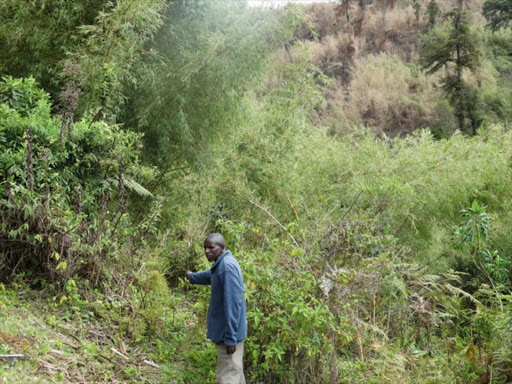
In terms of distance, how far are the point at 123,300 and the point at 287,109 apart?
433cm

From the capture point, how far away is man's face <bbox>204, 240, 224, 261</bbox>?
12.7 feet

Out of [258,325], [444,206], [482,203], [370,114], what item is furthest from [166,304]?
[370,114]

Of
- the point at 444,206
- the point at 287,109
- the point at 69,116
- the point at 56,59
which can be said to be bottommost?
the point at 444,206

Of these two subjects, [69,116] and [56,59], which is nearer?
[69,116]

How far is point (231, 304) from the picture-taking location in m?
3.73

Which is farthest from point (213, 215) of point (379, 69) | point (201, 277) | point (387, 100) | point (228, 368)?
point (379, 69)

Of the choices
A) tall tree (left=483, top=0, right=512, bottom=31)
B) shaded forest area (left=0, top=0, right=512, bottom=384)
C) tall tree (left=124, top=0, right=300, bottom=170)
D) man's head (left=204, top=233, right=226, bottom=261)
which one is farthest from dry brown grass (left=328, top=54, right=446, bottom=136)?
man's head (left=204, top=233, right=226, bottom=261)

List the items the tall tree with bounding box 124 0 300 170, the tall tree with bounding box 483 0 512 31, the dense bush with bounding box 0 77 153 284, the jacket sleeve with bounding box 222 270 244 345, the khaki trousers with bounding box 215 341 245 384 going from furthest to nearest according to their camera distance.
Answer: the tall tree with bounding box 483 0 512 31 → the tall tree with bounding box 124 0 300 170 → the dense bush with bounding box 0 77 153 284 → the khaki trousers with bounding box 215 341 245 384 → the jacket sleeve with bounding box 222 270 244 345

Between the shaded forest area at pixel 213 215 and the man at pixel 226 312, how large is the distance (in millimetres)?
462

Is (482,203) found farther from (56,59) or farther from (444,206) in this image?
(56,59)

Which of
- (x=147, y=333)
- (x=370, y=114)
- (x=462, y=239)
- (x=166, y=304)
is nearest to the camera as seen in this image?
(x=147, y=333)

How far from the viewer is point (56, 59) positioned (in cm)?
707

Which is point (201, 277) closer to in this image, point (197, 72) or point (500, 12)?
point (197, 72)

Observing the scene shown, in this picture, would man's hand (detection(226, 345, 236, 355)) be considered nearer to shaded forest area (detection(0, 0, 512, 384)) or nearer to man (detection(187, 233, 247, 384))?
man (detection(187, 233, 247, 384))
